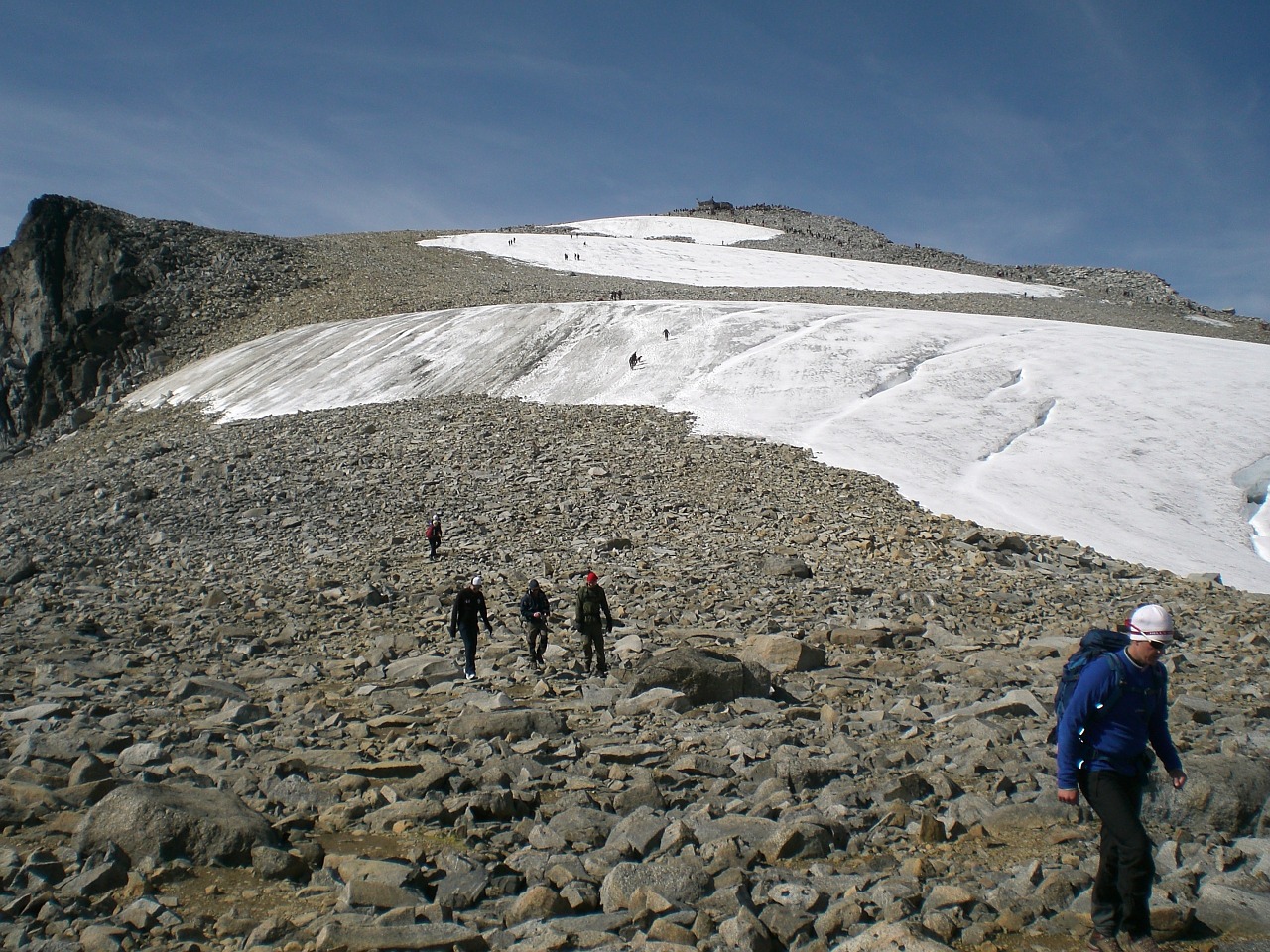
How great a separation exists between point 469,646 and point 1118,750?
7.95 m

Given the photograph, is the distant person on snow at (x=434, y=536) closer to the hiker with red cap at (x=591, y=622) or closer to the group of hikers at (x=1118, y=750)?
the hiker with red cap at (x=591, y=622)

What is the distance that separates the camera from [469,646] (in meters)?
11.2

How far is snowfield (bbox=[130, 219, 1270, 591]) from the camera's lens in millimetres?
19312

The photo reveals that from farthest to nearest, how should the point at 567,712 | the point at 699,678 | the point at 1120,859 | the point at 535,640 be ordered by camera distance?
the point at 535,640
the point at 699,678
the point at 567,712
the point at 1120,859

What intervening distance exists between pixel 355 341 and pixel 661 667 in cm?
2919

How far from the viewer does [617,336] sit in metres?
32.1

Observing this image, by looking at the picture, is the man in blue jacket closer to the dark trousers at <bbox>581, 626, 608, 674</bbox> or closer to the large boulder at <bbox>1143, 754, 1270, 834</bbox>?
the large boulder at <bbox>1143, 754, 1270, 834</bbox>

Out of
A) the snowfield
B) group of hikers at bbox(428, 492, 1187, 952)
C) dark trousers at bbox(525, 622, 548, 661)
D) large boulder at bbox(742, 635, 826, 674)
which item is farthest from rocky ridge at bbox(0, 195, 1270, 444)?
group of hikers at bbox(428, 492, 1187, 952)

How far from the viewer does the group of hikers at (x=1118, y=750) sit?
15.0 feet

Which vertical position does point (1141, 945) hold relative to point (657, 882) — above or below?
above

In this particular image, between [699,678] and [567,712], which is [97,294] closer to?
[567,712]

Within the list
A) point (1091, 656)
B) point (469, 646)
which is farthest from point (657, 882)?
point (469, 646)

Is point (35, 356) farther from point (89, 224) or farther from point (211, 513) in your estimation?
point (211, 513)

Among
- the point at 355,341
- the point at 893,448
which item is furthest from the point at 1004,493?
the point at 355,341
